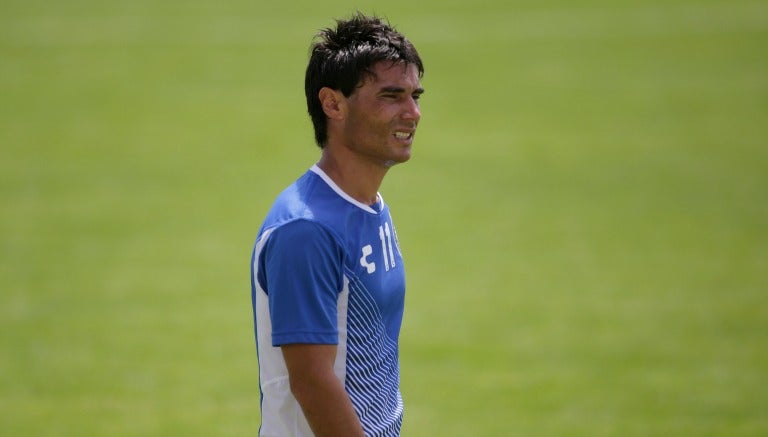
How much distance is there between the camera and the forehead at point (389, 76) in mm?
3875

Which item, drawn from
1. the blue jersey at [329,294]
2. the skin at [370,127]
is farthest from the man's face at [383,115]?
the blue jersey at [329,294]

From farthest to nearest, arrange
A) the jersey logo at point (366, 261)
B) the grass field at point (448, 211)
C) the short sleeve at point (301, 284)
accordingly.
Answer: the grass field at point (448, 211), the jersey logo at point (366, 261), the short sleeve at point (301, 284)

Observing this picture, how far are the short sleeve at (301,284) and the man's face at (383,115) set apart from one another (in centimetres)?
39

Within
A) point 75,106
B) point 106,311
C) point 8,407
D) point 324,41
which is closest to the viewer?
point 324,41

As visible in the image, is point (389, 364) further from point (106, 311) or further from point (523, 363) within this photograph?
point (106, 311)

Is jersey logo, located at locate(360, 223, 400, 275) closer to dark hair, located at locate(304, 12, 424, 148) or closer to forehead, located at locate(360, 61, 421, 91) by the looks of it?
dark hair, located at locate(304, 12, 424, 148)

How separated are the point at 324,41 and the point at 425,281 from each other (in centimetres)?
798

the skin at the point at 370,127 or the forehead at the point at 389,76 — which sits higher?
the forehead at the point at 389,76

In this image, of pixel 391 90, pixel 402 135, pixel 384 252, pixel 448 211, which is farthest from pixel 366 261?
pixel 448 211

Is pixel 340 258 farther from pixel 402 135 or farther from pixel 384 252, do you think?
pixel 402 135

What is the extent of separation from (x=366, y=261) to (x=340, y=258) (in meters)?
0.15

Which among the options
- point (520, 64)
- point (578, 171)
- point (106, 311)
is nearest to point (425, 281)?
point (106, 311)

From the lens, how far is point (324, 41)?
394 centimetres

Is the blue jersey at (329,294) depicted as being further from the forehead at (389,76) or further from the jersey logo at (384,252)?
the forehead at (389,76)
